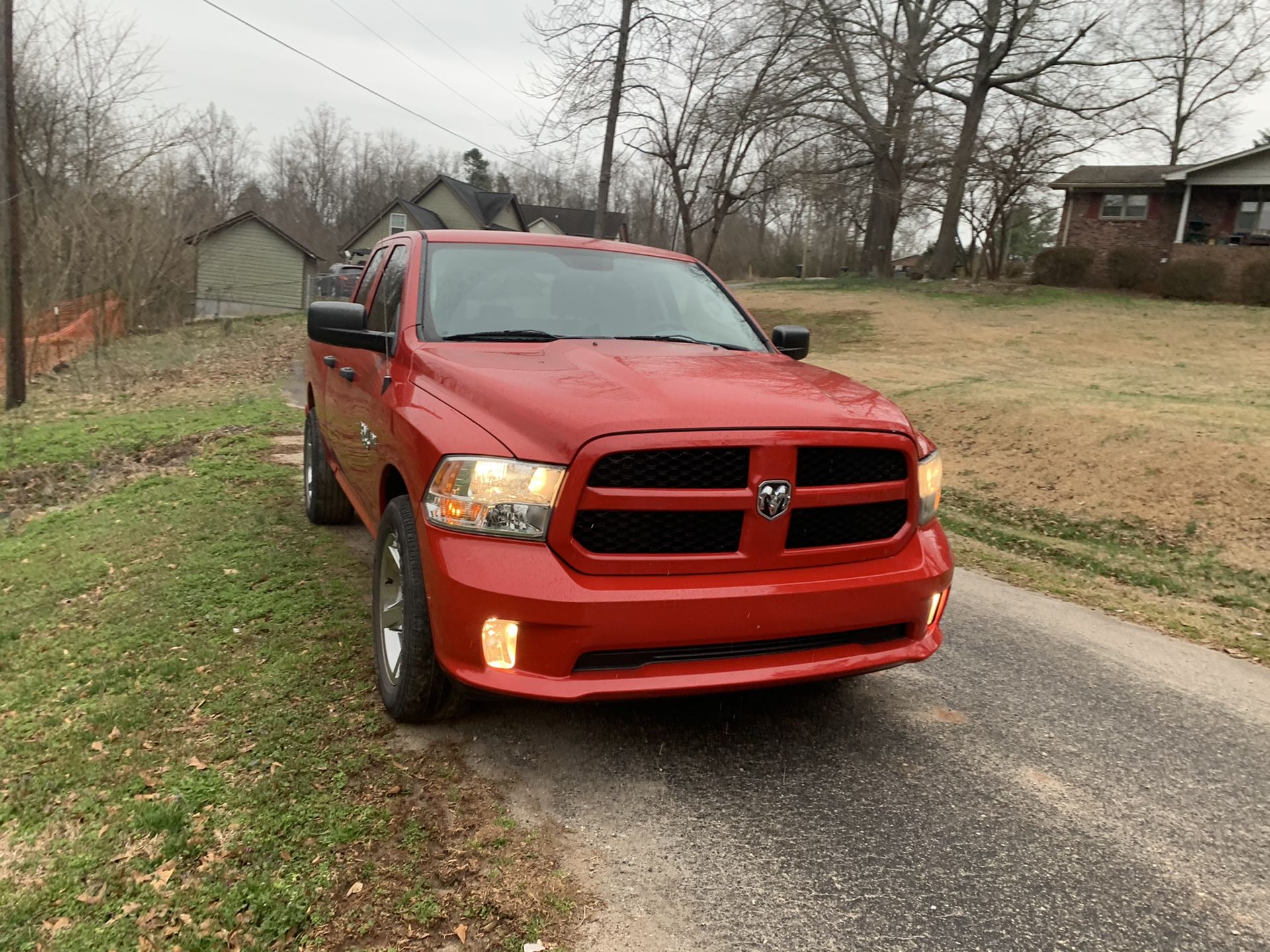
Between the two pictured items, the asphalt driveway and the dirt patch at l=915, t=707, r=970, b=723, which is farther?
the dirt patch at l=915, t=707, r=970, b=723

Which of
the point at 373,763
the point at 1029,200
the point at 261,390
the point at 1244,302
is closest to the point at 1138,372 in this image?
the point at 1244,302

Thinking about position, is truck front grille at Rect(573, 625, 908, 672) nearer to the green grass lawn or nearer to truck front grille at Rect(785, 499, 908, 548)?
truck front grille at Rect(785, 499, 908, 548)

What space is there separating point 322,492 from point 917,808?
14.1 ft

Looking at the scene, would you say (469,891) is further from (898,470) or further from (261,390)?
(261,390)

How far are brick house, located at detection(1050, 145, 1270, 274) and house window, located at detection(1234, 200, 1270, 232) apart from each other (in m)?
0.02

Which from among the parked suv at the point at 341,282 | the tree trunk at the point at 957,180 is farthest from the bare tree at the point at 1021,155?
the parked suv at the point at 341,282

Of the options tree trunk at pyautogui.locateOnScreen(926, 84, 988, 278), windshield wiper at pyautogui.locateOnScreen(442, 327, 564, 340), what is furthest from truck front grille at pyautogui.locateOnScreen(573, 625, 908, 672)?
tree trunk at pyautogui.locateOnScreen(926, 84, 988, 278)

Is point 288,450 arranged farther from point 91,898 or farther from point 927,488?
point 927,488

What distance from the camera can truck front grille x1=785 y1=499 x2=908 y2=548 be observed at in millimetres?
2906

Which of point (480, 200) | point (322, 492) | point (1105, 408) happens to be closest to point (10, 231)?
point (322, 492)

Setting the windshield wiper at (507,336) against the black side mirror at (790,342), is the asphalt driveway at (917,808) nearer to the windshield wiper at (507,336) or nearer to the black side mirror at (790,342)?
the windshield wiper at (507,336)

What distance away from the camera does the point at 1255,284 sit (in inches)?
1002

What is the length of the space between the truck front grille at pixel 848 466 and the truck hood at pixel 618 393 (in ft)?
0.27

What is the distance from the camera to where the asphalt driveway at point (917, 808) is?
2.37 metres
